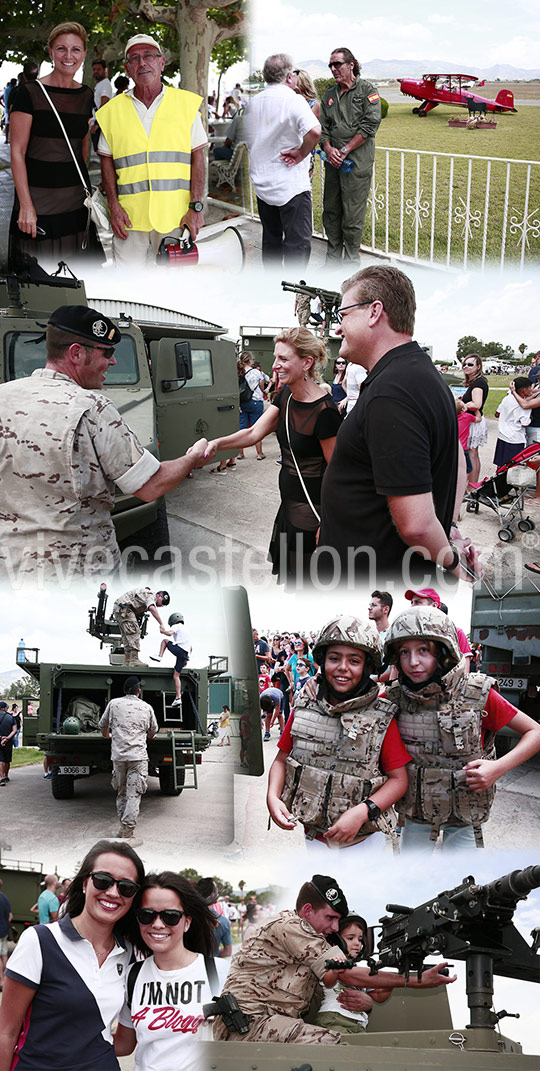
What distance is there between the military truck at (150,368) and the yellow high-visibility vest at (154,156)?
526 mm

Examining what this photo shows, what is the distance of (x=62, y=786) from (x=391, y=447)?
246cm

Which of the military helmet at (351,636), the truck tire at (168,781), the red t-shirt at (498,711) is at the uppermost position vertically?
the military helmet at (351,636)

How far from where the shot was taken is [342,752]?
9.44 ft

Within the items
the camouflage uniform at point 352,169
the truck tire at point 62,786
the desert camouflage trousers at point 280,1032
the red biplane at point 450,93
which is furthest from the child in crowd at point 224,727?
the red biplane at point 450,93

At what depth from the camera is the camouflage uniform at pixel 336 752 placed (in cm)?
284

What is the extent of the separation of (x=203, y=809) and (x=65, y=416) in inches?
64.9

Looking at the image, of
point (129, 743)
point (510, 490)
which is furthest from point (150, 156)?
point (510, 490)

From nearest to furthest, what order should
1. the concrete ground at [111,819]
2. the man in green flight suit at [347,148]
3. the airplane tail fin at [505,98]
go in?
the concrete ground at [111,819]
the man in green flight suit at [347,148]
the airplane tail fin at [505,98]

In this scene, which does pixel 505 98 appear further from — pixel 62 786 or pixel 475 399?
pixel 62 786

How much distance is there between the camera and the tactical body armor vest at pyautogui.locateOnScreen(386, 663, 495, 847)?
2.86 metres

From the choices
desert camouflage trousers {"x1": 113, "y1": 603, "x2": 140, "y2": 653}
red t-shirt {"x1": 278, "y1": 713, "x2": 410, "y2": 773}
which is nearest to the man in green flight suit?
desert camouflage trousers {"x1": 113, "y1": 603, "x2": 140, "y2": 653}

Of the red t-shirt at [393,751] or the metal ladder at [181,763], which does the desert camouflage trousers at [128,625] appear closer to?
the metal ladder at [181,763]

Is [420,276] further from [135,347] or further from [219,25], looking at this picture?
[135,347]

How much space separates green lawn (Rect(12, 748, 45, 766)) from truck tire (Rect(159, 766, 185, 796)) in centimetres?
86
